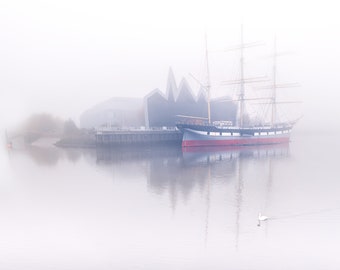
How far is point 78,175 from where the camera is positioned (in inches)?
945

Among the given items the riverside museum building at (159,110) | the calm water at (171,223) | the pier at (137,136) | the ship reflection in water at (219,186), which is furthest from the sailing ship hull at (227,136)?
the calm water at (171,223)

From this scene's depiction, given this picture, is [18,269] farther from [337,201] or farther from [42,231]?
[337,201]

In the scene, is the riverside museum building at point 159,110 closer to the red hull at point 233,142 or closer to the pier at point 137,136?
the pier at point 137,136

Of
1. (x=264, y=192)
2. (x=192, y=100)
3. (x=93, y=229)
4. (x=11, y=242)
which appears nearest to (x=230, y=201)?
(x=264, y=192)

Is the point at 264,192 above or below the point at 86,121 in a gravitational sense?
below

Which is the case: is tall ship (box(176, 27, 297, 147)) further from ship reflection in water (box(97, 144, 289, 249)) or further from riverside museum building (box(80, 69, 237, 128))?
ship reflection in water (box(97, 144, 289, 249))

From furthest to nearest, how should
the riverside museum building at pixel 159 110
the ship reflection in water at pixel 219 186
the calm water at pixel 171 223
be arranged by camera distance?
1. the riverside museum building at pixel 159 110
2. the ship reflection in water at pixel 219 186
3. the calm water at pixel 171 223

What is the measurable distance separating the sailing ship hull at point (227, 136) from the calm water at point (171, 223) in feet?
92.6

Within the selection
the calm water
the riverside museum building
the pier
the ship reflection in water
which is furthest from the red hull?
the calm water

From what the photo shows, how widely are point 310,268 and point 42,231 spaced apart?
27.0ft

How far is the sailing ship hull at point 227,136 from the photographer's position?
49.7 m

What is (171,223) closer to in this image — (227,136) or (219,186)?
(219,186)

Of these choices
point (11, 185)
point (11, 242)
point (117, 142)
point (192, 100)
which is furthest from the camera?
point (192, 100)

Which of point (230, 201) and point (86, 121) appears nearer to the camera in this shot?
point (230, 201)
